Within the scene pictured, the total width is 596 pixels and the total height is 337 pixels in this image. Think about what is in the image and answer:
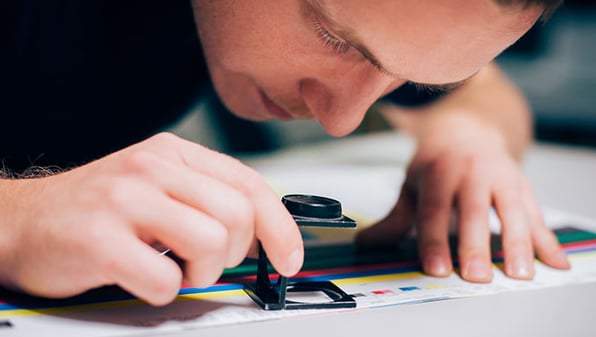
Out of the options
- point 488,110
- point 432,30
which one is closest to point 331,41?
point 432,30

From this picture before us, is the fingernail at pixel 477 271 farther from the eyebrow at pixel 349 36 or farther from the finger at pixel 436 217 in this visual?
the eyebrow at pixel 349 36

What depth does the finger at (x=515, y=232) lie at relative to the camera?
0.72 meters

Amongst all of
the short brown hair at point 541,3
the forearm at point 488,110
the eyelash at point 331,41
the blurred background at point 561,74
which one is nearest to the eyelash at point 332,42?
the eyelash at point 331,41

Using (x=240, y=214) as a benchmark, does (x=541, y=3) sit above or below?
above

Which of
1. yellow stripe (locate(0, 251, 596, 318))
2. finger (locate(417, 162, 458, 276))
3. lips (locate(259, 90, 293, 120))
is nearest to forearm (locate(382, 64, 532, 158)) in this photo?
finger (locate(417, 162, 458, 276))

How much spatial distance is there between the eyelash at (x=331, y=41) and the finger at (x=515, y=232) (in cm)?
30

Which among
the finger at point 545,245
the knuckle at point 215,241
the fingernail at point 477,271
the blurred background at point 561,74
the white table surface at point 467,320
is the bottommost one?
the white table surface at point 467,320

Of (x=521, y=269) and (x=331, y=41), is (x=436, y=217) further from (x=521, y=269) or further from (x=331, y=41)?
(x=331, y=41)

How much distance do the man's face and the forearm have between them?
0.38 metres

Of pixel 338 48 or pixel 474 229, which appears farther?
pixel 474 229

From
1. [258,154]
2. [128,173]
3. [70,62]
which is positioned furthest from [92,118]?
[258,154]

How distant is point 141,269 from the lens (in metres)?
0.47

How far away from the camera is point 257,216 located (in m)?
0.52

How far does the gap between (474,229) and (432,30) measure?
0.97 ft
